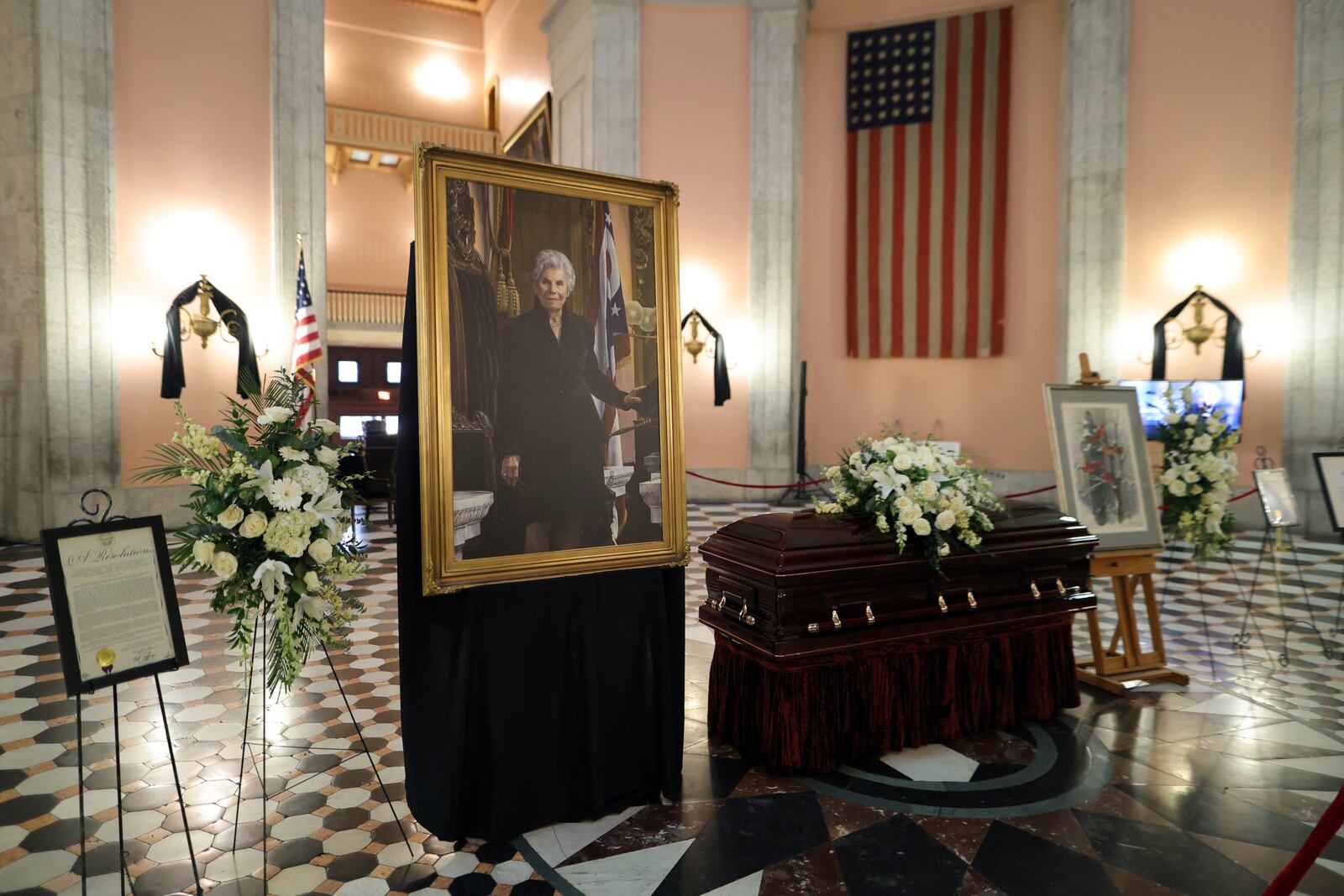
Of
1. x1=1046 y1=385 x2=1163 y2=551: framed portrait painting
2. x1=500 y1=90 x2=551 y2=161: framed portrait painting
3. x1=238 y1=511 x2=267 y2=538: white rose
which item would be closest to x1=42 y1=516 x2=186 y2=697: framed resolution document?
x1=238 y1=511 x2=267 y2=538: white rose

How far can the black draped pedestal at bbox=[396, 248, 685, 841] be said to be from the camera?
2955mm

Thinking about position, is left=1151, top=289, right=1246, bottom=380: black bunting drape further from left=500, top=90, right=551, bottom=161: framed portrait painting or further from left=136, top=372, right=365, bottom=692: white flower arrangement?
left=136, top=372, right=365, bottom=692: white flower arrangement

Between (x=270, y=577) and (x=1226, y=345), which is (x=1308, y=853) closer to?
(x=270, y=577)

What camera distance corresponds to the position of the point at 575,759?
10.6 feet

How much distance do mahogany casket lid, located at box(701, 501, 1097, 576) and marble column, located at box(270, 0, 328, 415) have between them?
7.93m

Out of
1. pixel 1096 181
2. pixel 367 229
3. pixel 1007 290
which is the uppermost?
pixel 367 229

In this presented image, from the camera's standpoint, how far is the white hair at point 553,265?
3.05 meters

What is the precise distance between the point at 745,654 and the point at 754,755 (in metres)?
0.46

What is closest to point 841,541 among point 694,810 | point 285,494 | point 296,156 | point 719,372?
point 694,810

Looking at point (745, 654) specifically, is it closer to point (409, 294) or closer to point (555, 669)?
point (555, 669)

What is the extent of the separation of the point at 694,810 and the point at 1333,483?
199 inches

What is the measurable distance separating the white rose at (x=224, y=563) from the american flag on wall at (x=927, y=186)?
42.0 ft

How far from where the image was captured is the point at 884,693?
147 inches

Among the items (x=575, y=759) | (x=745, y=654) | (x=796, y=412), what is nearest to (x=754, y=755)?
(x=745, y=654)
